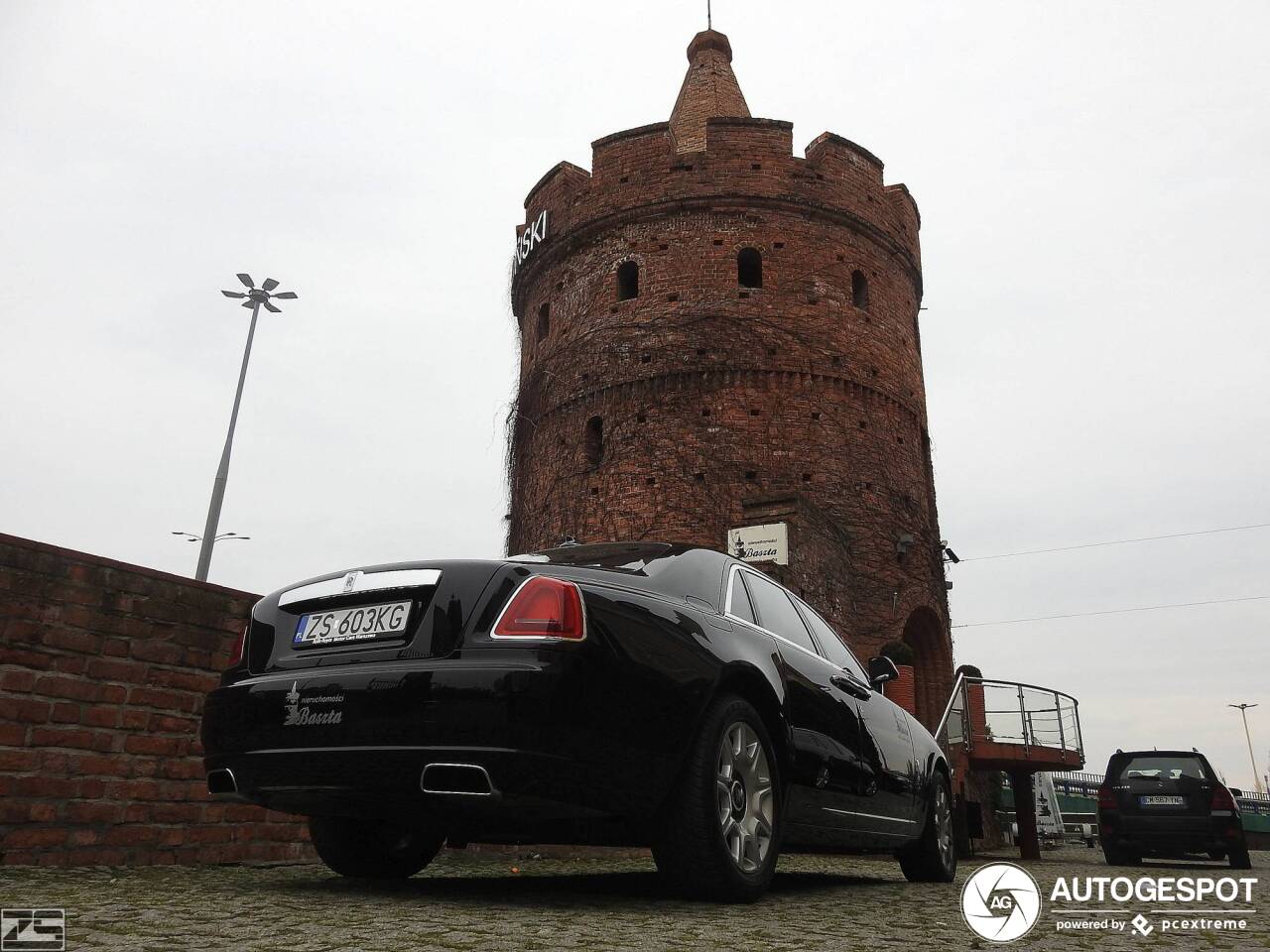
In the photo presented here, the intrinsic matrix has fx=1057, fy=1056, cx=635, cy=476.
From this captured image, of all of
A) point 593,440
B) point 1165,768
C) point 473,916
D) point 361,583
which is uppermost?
point 593,440

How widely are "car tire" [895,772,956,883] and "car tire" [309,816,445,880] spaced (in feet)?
9.80

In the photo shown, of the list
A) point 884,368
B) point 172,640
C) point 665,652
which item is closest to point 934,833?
point 665,652

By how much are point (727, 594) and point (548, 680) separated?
4.54 feet

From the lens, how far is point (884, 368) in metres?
19.6

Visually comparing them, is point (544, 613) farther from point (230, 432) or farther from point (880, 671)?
point (230, 432)

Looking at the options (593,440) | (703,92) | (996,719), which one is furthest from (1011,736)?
(703,92)

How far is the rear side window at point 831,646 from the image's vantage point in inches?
221

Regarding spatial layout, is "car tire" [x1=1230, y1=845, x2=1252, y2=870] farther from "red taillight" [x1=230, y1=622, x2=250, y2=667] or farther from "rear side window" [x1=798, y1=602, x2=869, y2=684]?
"red taillight" [x1=230, y1=622, x2=250, y2=667]

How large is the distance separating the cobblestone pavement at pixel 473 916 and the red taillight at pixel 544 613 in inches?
35.2

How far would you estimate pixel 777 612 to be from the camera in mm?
5164

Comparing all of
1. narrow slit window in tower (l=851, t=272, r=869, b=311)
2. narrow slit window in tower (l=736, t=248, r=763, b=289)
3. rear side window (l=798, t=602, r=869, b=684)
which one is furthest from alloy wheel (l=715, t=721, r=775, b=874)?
narrow slit window in tower (l=851, t=272, r=869, b=311)

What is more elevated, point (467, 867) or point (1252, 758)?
point (1252, 758)

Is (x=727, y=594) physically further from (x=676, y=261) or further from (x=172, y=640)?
(x=676, y=261)

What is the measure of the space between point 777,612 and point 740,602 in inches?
18.9
